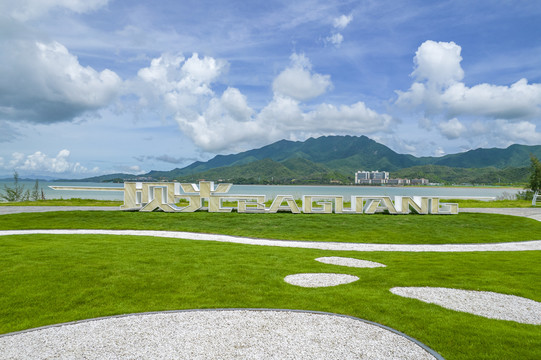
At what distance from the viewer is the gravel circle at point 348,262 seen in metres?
11.6

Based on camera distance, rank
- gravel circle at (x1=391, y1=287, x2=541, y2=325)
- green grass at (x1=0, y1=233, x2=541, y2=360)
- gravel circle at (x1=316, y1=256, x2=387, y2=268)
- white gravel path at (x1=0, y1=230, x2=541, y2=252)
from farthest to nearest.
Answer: white gravel path at (x1=0, y1=230, x2=541, y2=252)
gravel circle at (x1=316, y1=256, x2=387, y2=268)
gravel circle at (x1=391, y1=287, x2=541, y2=325)
green grass at (x1=0, y1=233, x2=541, y2=360)

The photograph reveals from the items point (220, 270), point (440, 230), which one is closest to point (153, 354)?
point (220, 270)

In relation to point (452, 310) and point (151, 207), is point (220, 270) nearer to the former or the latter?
point (452, 310)

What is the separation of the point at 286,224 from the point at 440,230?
30.1 ft

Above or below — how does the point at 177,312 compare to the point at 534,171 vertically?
below

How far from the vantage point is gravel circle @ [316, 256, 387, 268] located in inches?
458

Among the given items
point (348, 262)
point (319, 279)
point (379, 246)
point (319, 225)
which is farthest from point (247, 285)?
point (319, 225)

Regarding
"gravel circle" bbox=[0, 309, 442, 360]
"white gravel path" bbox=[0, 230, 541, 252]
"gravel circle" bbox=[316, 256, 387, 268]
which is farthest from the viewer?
"white gravel path" bbox=[0, 230, 541, 252]

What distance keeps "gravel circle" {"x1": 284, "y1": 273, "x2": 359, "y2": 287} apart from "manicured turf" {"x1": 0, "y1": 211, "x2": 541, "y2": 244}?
8.26m

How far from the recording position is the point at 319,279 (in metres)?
9.70

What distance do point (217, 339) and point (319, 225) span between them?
15578 millimetres

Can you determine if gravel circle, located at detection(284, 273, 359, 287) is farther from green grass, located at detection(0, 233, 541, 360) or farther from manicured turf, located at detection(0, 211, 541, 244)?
manicured turf, located at detection(0, 211, 541, 244)

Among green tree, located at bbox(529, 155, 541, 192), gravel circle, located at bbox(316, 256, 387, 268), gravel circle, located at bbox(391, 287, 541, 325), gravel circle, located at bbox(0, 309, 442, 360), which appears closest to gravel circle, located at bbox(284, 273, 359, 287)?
gravel circle, located at bbox(391, 287, 541, 325)

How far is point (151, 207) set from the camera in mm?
25016
